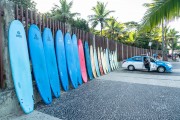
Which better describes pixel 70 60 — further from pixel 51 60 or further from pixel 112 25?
pixel 112 25

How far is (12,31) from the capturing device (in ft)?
14.4

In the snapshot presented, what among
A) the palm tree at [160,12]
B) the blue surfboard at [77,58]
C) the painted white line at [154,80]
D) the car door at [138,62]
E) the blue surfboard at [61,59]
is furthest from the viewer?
the car door at [138,62]

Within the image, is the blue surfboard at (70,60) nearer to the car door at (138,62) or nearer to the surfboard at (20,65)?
the surfboard at (20,65)

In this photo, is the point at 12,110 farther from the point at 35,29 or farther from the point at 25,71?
the point at 35,29

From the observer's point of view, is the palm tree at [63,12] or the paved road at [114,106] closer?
the paved road at [114,106]

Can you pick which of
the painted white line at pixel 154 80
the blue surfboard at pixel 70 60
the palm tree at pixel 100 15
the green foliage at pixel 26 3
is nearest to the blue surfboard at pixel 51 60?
the blue surfboard at pixel 70 60

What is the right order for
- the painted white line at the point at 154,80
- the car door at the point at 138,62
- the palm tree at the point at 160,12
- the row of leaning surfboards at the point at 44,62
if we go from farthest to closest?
the car door at the point at 138,62, the painted white line at the point at 154,80, the row of leaning surfboards at the point at 44,62, the palm tree at the point at 160,12

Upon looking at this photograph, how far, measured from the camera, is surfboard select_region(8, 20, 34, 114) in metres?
4.28

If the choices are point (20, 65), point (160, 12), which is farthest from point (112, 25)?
point (160, 12)

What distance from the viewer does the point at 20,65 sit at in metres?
4.50

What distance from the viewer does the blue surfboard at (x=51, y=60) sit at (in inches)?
228

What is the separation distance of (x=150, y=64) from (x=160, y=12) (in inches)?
417

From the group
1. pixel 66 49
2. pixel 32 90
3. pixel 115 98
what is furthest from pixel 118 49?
pixel 32 90

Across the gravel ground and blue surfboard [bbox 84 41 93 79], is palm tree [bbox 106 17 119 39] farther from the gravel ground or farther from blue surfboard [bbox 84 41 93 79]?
the gravel ground
